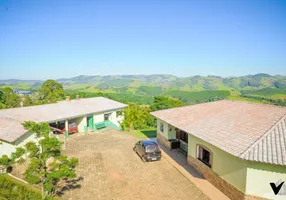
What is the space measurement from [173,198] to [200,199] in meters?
1.51

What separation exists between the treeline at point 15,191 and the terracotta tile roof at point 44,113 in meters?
4.07

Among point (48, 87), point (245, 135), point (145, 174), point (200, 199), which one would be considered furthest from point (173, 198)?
point (48, 87)

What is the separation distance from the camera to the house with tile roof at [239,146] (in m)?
10.4

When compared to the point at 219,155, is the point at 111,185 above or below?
below

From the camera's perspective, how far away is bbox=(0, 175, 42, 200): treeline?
11.1 m

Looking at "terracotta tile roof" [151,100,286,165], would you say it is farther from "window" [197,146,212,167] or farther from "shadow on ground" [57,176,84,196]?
"shadow on ground" [57,176,84,196]

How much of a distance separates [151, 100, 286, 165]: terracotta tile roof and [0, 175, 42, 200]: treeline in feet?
34.0

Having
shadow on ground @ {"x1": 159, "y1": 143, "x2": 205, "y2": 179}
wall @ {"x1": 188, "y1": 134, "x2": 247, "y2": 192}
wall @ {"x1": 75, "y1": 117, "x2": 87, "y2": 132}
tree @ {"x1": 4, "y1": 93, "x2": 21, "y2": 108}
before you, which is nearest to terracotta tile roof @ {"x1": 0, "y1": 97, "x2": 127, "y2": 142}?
wall @ {"x1": 75, "y1": 117, "x2": 87, "y2": 132}

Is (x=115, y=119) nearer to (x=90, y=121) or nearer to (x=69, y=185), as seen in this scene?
(x=90, y=121)

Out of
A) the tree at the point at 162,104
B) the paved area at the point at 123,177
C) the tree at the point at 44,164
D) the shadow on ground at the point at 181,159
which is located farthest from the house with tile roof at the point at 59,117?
the tree at the point at 162,104

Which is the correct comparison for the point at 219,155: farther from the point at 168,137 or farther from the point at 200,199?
the point at 168,137

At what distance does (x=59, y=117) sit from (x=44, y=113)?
2.03m

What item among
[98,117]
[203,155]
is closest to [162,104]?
[98,117]

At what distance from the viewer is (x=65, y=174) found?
9516mm
